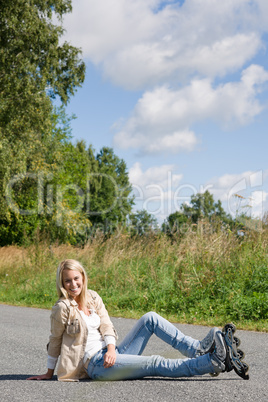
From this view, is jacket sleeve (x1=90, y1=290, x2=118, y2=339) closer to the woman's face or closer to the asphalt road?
the woman's face

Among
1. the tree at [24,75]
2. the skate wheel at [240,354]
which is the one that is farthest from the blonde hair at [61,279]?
the tree at [24,75]

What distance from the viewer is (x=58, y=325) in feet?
14.3

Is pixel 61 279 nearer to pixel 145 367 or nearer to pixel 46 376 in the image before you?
pixel 46 376

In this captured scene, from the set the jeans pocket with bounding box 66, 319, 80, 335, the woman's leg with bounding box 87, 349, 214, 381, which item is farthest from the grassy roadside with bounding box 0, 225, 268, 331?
the jeans pocket with bounding box 66, 319, 80, 335

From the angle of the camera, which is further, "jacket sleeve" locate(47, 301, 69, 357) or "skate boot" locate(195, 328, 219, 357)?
"jacket sleeve" locate(47, 301, 69, 357)

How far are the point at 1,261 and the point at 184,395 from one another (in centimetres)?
1390

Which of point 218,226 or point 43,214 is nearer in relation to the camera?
point 218,226

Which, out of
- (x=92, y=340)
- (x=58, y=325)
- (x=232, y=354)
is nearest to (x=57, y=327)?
(x=58, y=325)

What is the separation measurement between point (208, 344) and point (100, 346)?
38.2 inches

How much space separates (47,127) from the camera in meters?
20.6

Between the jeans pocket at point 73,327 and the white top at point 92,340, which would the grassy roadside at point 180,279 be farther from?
the jeans pocket at point 73,327

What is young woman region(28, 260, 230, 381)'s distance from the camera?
4246mm

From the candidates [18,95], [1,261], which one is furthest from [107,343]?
[18,95]

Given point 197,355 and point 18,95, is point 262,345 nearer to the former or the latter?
point 197,355
